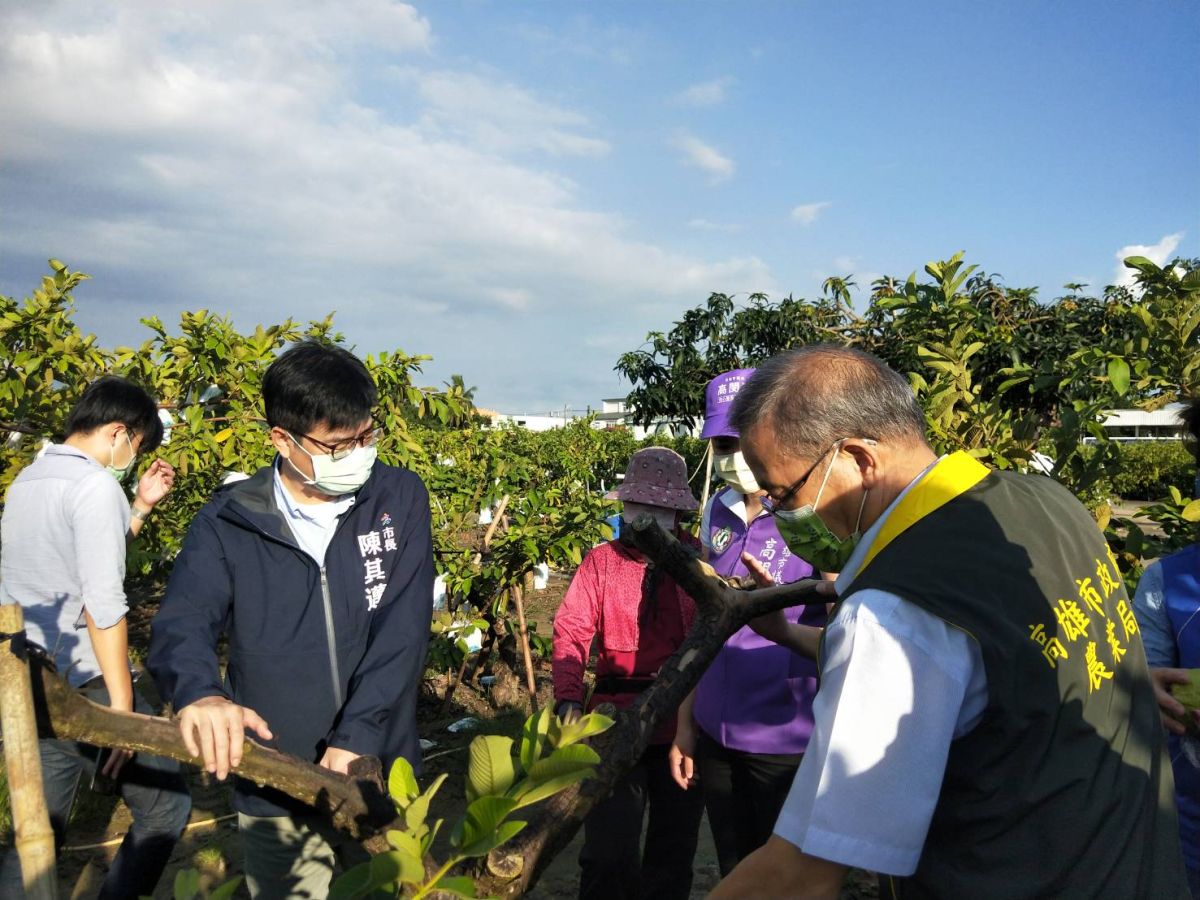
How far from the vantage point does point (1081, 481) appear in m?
2.69

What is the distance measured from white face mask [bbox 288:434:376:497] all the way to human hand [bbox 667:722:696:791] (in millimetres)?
1413

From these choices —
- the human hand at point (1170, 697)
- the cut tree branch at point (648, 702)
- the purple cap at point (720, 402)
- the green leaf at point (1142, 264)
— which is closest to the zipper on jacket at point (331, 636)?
the cut tree branch at point (648, 702)

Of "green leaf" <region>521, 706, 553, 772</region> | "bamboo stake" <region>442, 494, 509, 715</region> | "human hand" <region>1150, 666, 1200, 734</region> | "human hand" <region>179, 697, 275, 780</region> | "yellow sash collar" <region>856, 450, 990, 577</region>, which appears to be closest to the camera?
"green leaf" <region>521, 706, 553, 772</region>

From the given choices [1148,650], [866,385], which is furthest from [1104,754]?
[1148,650]

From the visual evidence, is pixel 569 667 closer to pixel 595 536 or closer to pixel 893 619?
pixel 893 619

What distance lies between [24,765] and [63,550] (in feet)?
5.78

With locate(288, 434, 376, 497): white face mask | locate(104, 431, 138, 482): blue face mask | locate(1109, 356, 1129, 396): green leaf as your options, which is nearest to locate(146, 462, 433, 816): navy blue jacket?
locate(288, 434, 376, 497): white face mask

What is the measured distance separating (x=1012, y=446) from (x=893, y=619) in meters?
2.06

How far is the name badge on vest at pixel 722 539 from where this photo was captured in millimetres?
2762

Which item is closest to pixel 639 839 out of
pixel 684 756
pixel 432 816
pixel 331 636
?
pixel 684 756

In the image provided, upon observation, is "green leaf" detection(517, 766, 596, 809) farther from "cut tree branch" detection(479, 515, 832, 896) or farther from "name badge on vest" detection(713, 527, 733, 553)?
"name badge on vest" detection(713, 527, 733, 553)

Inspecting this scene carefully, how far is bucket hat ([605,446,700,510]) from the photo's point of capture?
2820 mm

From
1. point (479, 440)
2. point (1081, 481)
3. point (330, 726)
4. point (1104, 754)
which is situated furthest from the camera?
point (479, 440)

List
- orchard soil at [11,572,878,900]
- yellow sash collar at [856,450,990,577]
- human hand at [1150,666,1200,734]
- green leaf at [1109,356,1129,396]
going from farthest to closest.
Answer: orchard soil at [11,572,878,900] → green leaf at [1109,356,1129,396] → human hand at [1150,666,1200,734] → yellow sash collar at [856,450,990,577]
